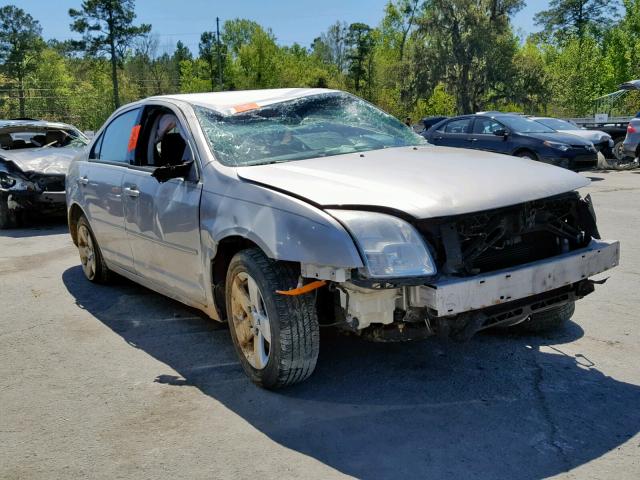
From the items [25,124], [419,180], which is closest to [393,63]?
[25,124]

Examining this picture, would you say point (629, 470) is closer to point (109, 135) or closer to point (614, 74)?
point (109, 135)

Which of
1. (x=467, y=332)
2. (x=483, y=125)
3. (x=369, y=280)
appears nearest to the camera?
(x=369, y=280)

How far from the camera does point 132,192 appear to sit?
4832mm

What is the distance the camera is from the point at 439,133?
52.9ft

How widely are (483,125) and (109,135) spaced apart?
11.1 meters

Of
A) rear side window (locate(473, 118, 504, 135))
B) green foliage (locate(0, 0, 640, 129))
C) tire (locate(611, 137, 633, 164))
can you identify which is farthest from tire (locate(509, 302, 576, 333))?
green foliage (locate(0, 0, 640, 129))

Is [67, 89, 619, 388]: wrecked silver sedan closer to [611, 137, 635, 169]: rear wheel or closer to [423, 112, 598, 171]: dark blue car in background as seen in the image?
[423, 112, 598, 171]: dark blue car in background

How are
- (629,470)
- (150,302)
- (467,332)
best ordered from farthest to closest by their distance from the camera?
1. (150,302)
2. (467,332)
3. (629,470)

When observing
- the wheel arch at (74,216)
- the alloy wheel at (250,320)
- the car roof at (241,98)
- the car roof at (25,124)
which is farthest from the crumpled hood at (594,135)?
the alloy wheel at (250,320)

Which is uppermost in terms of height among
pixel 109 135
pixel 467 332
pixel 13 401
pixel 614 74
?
pixel 614 74

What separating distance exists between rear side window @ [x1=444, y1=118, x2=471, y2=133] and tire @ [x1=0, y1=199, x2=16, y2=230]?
388 inches

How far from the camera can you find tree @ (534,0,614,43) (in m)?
73.3

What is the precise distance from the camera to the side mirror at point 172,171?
4.14 metres

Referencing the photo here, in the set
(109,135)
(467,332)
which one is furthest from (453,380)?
(109,135)
